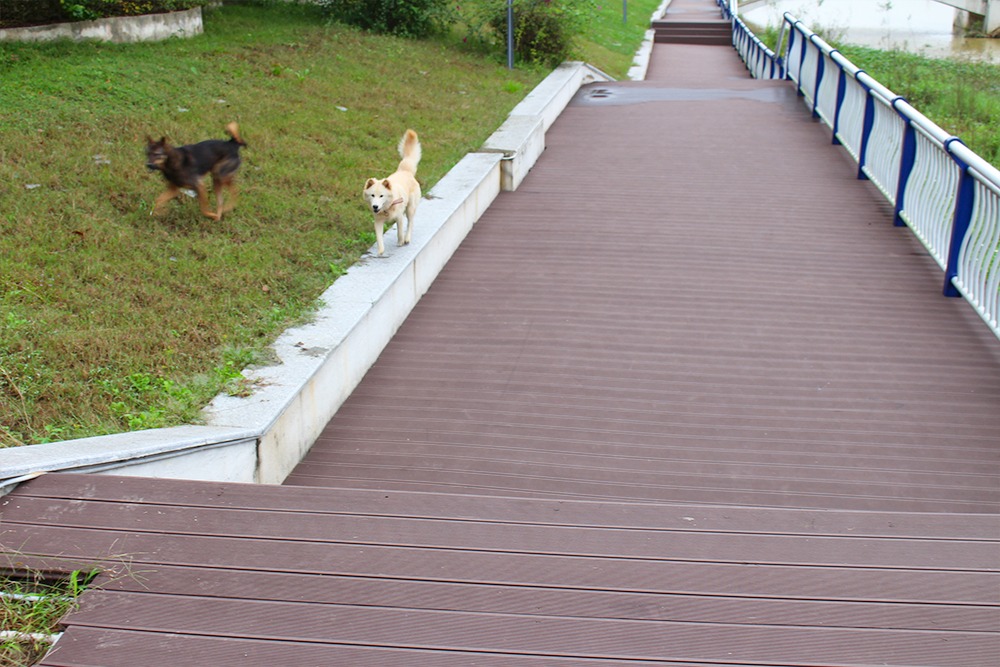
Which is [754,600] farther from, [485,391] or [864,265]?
[864,265]

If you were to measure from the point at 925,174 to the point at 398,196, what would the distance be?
438cm

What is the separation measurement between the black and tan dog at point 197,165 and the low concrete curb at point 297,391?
120 cm

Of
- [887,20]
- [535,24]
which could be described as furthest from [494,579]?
[887,20]

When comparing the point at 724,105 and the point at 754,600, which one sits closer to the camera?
the point at 754,600

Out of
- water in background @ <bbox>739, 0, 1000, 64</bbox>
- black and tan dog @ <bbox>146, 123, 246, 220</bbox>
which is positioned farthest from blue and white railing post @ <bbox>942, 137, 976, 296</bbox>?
water in background @ <bbox>739, 0, 1000, 64</bbox>

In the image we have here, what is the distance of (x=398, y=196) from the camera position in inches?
245

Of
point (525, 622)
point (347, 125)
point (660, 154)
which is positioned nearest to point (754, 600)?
point (525, 622)

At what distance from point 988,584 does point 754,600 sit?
758 millimetres

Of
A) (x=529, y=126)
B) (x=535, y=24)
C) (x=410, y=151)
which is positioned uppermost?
(x=535, y=24)

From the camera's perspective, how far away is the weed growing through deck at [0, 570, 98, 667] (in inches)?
107

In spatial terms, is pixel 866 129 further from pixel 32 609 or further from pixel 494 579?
pixel 32 609

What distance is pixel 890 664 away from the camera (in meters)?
2.64

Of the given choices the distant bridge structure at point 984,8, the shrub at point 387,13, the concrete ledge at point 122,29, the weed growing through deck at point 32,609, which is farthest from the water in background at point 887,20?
the weed growing through deck at point 32,609

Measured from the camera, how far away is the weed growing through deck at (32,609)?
2.73 meters
